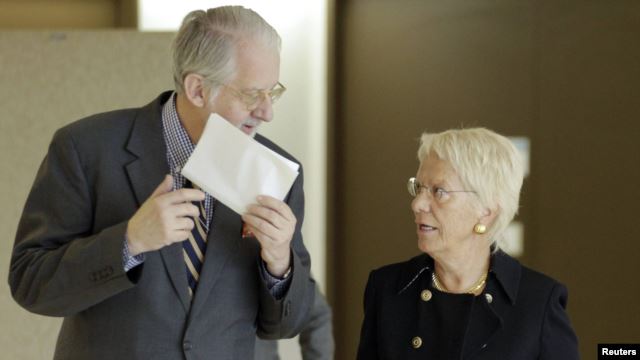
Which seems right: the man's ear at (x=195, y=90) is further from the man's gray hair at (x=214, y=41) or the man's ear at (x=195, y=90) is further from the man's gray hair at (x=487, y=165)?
the man's gray hair at (x=487, y=165)

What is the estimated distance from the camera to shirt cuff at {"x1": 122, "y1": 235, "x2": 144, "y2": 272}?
1895mm

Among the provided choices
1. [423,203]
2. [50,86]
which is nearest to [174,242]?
[423,203]

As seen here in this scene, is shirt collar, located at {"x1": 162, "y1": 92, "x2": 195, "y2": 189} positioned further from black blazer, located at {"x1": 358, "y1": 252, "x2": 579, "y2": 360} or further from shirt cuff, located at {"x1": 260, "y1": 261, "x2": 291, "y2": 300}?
black blazer, located at {"x1": 358, "y1": 252, "x2": 579, "y2": 360}

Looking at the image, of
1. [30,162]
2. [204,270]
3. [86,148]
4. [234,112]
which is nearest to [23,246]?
[86,148]

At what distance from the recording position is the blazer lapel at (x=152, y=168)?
2004 millimetres

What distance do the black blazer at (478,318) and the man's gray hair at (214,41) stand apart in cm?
62

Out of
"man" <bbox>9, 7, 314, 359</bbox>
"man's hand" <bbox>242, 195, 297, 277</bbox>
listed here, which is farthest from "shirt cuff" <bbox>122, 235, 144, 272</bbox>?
"man's hand" <bbox>242, 195, 297, 277</bbox>

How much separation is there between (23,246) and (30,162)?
1.86 m

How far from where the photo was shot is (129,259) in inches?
75.7

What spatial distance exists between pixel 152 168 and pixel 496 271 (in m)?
0.79

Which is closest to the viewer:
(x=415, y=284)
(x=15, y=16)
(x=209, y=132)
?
(x=209, y=132)

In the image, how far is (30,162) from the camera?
3.78 m

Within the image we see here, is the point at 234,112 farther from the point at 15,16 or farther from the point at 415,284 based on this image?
the point at 15,16

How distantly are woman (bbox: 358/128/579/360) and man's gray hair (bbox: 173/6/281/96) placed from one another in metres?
0.47
